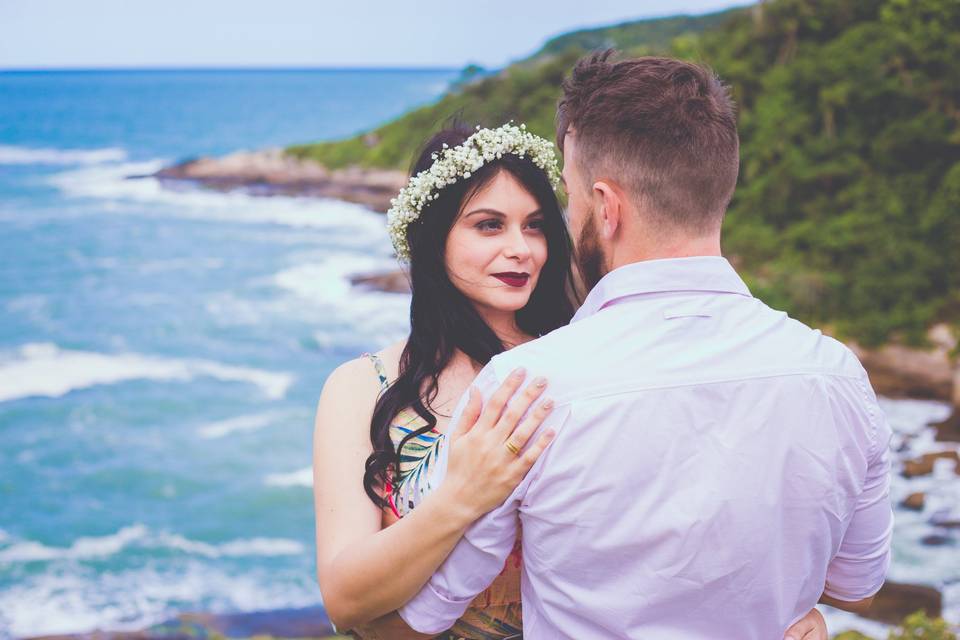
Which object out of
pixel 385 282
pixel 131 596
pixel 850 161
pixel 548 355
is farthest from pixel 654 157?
pixel 385 282

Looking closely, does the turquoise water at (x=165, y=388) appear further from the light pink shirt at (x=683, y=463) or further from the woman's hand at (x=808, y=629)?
the light pink shirt at (x=683, y=463)

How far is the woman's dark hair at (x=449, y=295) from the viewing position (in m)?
2.57

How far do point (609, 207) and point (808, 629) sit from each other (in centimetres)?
102

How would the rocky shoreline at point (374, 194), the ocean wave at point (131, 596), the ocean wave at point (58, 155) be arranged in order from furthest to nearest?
the ocean wave at point (58, 155) < the rocky shoreline at point (374, 194) < the ocean wave at point (131, 596)

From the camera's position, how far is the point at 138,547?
14.4m

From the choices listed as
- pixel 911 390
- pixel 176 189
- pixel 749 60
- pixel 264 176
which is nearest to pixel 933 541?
pixel 911 390

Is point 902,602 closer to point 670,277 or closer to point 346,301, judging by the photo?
point 670,277

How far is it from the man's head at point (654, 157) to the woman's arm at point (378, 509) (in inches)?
16.2

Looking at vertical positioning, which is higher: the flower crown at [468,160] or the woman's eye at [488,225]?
the flower crown at [468,160]

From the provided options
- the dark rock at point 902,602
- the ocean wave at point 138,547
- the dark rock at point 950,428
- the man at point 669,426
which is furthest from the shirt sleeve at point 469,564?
the dark rock at point 950,428

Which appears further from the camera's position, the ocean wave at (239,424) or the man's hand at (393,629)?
the ocean wave at (239,424)

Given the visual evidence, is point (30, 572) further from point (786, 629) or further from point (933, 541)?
point (786, 629)

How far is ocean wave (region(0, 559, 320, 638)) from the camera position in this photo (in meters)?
12.1

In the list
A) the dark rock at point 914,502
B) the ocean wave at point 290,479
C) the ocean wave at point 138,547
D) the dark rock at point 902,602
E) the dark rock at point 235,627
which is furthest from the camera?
the ocean wave at point 290,479
